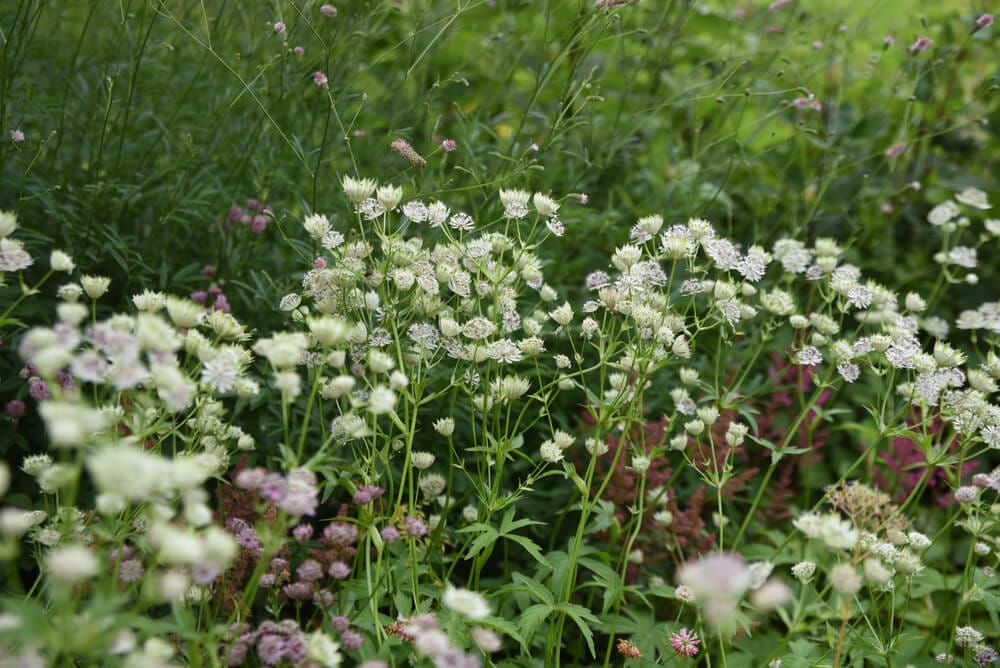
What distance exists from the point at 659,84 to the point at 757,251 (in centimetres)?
199

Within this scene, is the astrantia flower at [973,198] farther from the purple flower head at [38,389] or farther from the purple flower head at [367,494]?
the purple flower head at [38,389]

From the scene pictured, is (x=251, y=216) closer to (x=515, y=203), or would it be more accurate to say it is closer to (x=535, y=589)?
(x=515, y=203)

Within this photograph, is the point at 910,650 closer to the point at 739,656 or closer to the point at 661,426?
the point at 739,656

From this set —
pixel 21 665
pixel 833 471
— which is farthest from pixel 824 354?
pixel 21 665

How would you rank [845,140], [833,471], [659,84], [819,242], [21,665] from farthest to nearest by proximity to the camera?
[659,84], [845,140], [833,471], [819,242], [21,665]

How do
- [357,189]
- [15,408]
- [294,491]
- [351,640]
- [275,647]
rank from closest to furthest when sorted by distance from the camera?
[294,491]
[275,647]
[351,640]
[357,189]
[15,408]

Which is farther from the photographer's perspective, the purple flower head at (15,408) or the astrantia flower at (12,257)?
the purple flower head at (15,408)

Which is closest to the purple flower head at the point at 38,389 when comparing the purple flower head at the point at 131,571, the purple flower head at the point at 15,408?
the purple flower head at the point at 15,408

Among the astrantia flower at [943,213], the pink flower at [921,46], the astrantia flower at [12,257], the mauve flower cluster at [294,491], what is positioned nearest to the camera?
the mauve flower cluster at [294,491]

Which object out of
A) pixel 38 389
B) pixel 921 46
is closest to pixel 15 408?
pixel 38 389

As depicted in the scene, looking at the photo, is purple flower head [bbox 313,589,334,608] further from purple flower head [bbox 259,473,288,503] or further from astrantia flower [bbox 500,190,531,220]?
astrantia flower [bbox 500,190,531,220]

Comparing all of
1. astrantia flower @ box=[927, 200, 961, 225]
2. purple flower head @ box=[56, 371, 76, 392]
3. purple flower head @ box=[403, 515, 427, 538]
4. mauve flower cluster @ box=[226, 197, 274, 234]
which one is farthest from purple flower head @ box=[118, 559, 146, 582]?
astrantia flower @ box=[927, 200, 961, 225]

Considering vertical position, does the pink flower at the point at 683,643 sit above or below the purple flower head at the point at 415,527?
below

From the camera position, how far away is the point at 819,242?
110 inches
